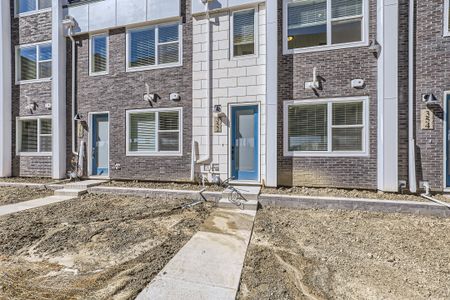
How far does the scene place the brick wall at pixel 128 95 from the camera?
7.95m

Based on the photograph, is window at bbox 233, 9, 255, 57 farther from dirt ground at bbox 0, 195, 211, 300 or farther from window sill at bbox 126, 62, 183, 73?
dirt ground at bbox 0, 195, 211, 300

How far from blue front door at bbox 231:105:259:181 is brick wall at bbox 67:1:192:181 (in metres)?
1.53

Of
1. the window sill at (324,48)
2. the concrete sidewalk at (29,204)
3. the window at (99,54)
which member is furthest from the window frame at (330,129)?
the window at (99,54)

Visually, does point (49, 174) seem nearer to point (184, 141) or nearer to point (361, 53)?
point (184, 141)

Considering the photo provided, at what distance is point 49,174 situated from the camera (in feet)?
31.0

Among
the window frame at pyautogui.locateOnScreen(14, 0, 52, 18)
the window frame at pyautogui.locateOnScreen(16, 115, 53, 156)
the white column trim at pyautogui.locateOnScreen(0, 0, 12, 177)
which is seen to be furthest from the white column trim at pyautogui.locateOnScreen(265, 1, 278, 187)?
the white column trim at pyautogui.locateOnScreen(0, 0, 12, 177)

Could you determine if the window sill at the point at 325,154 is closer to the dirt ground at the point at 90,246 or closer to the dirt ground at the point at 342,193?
the dirt ground at the point at 342,193

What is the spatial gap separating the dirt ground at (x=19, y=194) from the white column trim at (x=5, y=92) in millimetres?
2281

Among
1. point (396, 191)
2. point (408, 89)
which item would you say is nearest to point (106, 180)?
point (396, 191)

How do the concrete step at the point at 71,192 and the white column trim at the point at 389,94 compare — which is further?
the concrete step at the point at 71,192

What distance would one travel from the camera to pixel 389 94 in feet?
20.3

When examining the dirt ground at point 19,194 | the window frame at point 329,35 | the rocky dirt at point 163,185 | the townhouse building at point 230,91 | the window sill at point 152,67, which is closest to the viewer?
the townhouse building at point 230,91

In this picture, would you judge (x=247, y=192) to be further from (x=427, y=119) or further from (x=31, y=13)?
(x=31, y=13)

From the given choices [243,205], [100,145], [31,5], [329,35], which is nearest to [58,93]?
[100,145]
